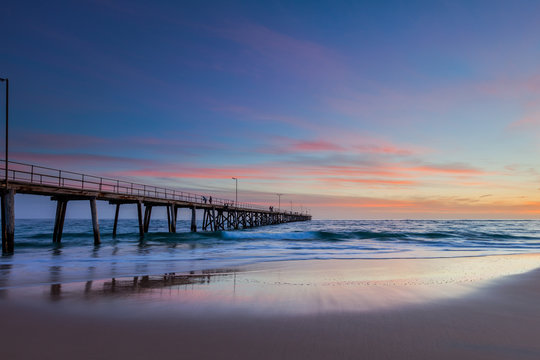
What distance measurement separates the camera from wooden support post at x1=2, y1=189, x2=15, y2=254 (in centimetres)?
1823

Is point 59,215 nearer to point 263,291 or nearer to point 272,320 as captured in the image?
point 263,291

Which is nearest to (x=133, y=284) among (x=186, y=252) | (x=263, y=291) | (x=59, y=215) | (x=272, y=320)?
(x=263, y=291)

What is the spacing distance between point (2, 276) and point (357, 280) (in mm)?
9481

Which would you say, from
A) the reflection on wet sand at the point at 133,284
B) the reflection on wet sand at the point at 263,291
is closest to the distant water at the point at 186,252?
the reflection on wet sand at the point at 133,284

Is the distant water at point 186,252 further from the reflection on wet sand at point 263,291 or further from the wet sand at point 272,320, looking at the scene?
the wet sand at point 272,320

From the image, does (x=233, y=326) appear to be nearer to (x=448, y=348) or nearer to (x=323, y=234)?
(x=448, y=348)

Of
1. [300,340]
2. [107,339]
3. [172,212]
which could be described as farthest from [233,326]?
[172,212]

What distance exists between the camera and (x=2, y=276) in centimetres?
979

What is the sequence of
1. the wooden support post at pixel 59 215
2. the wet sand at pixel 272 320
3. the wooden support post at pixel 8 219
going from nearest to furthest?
the wet sand at pixel 272 320 < the wooden support post at pixel 8 219 < the wooden support post at pixel 59 215

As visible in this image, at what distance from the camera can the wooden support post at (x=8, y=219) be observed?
59.8 feet

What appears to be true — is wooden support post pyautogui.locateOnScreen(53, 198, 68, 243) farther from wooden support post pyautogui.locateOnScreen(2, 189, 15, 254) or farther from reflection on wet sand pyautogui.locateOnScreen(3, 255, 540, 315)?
reflection on wet sand pyautogui.locateOnScreen(3, 255, 540, 315)

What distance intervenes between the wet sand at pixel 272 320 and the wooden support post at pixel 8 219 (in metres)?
13.5

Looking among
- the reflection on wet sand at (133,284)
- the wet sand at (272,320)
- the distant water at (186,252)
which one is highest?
the wet sand at (272,320)

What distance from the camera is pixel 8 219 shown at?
725 inches
